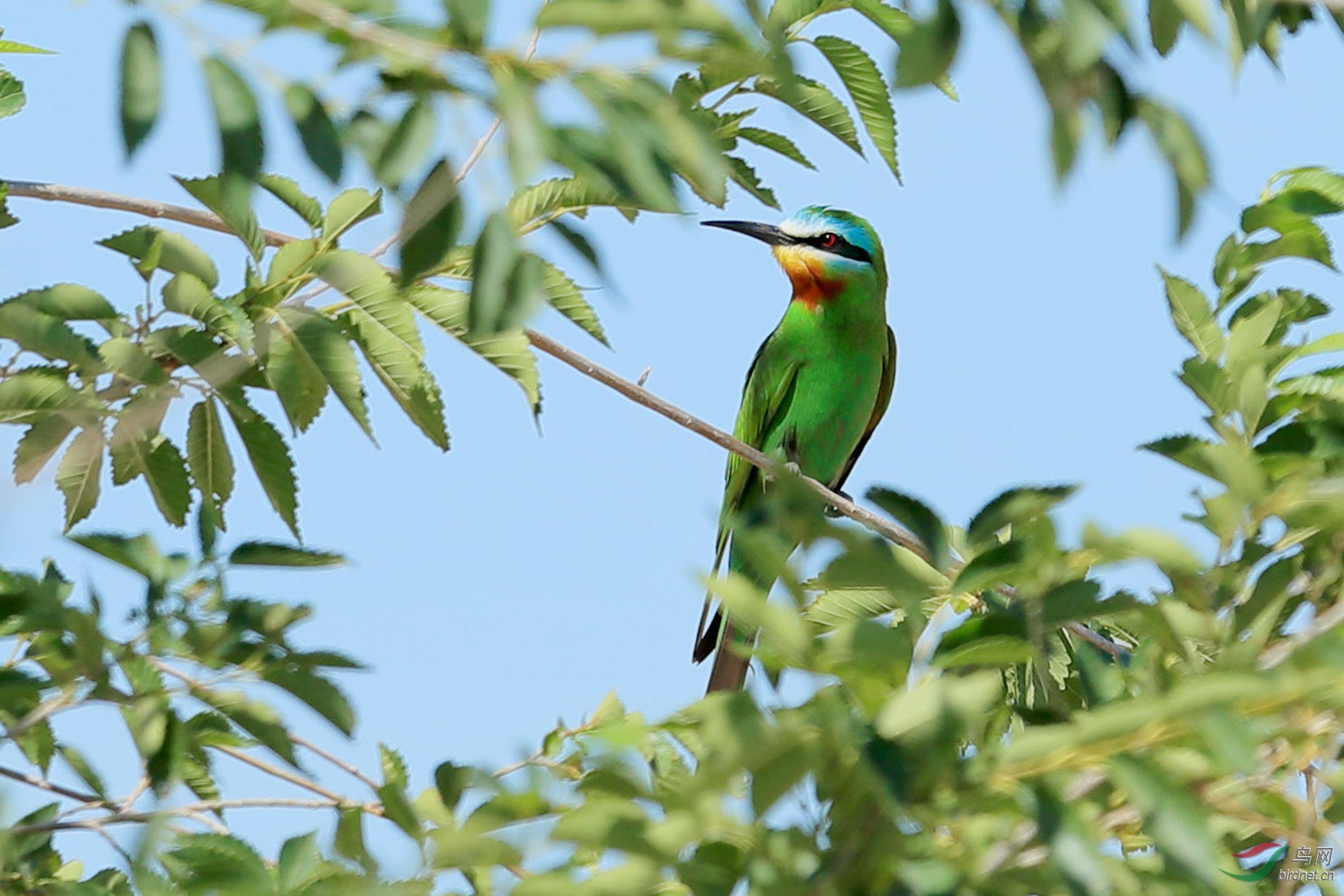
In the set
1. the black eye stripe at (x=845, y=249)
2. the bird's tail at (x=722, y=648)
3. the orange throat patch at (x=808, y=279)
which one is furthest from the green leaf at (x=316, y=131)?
the black eye stripe at (x=845, y=249)

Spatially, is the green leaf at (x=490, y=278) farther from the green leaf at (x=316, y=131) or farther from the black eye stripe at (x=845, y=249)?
the black eye stripe at (x=845, y=249)

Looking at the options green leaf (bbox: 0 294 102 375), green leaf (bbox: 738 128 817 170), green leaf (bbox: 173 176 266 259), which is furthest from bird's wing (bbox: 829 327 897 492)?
green leaf (bbox: 0 294 102 375)

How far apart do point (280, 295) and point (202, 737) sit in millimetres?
581

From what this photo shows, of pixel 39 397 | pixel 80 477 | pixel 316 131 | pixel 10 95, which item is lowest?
pixel 80 477

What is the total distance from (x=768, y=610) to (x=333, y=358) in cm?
100

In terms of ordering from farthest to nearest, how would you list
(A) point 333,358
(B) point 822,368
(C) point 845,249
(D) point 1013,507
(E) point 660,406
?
(C) point 845,249 → (B) point 822,368 → (E) point 660,406 → (A) point 333,358 → (D) point 1013,507

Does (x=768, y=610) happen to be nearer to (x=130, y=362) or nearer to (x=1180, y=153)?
(x=1180, y=153)

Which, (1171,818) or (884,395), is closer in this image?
(1171,818)

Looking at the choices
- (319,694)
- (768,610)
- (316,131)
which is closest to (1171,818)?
(768,610)

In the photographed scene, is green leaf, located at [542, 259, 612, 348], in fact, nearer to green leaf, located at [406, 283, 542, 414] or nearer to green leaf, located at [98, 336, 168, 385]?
green leaf, located at [406, 283, 542, 414]

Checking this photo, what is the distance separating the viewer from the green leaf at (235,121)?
1126 millimetres

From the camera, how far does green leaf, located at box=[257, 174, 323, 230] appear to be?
206cm

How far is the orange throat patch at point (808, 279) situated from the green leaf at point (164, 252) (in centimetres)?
342

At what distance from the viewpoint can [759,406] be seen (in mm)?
5199
